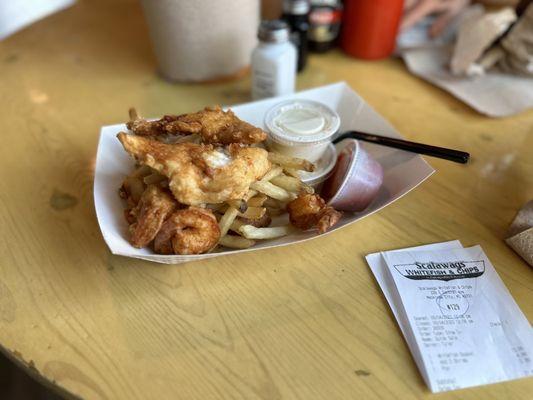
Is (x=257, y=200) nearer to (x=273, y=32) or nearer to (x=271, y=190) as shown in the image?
(x=271, y=190)

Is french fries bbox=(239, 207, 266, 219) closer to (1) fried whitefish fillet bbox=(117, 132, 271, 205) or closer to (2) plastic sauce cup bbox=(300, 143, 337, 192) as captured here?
(1) fried whitefish fillet bbox=(117, 132, 271, 205)

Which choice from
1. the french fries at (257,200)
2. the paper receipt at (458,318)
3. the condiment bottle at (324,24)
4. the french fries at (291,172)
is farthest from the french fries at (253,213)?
the condiment bottle at (324,24)

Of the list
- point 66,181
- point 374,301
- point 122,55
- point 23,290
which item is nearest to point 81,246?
point 23,290

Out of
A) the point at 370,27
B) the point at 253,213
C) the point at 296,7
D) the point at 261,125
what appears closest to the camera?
the point at 253,213

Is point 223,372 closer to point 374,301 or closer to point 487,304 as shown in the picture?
point 374,301

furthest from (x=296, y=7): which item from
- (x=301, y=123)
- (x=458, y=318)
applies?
(x=458, y=318)
